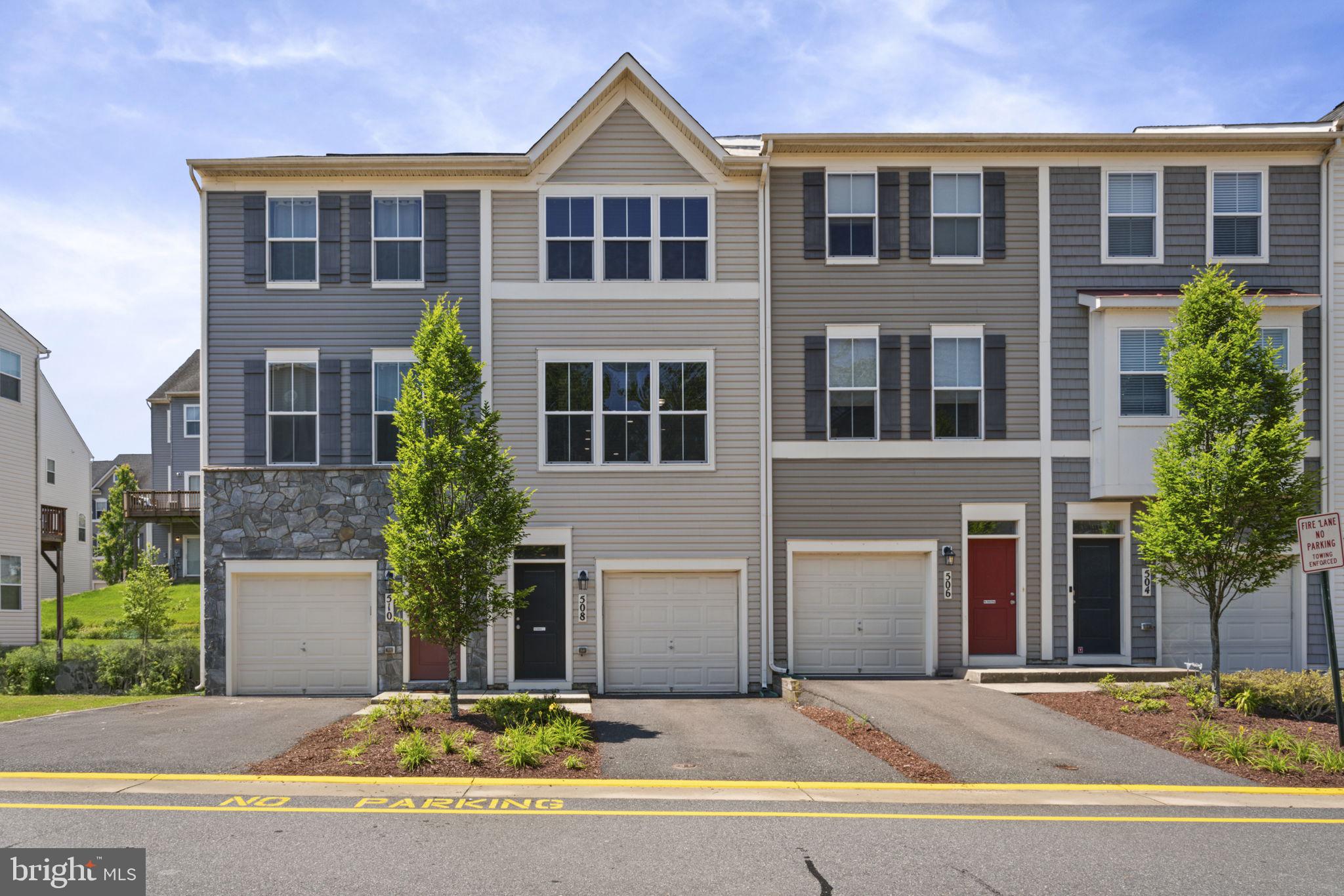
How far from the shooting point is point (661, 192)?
53.0 ft

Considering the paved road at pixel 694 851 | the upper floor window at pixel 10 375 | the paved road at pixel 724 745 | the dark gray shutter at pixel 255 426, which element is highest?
the upper floor window at pixel 10 375

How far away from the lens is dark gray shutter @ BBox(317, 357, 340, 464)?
632 inches

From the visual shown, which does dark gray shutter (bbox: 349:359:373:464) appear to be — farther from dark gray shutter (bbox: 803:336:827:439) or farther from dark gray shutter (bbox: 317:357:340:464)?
dark gray shutter (bbox: 803:336:827:439)

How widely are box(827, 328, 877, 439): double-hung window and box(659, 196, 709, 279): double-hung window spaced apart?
2815 millimetres

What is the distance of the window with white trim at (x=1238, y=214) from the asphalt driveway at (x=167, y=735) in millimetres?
17653

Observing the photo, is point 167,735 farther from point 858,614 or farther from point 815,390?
point 815,390

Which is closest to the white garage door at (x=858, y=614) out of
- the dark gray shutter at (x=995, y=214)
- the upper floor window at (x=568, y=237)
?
the dark gray shutter at (x=995, y=214)

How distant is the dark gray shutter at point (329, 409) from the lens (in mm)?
16062

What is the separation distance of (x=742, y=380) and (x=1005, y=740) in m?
7.54

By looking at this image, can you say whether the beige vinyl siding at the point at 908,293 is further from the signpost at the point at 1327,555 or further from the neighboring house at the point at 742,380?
the signpost at the point at 1327,555

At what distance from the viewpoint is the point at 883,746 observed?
1109 cm

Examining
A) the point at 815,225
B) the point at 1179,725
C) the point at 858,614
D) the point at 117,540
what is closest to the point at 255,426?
the point at 815,225

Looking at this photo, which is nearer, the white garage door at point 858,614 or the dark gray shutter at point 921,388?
the white garage door at point 858,614

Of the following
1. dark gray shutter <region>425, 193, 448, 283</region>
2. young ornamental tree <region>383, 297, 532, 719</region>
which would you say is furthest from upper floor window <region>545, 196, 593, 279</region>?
young ornamental tree <region>383, 297, 532, 719</region>
